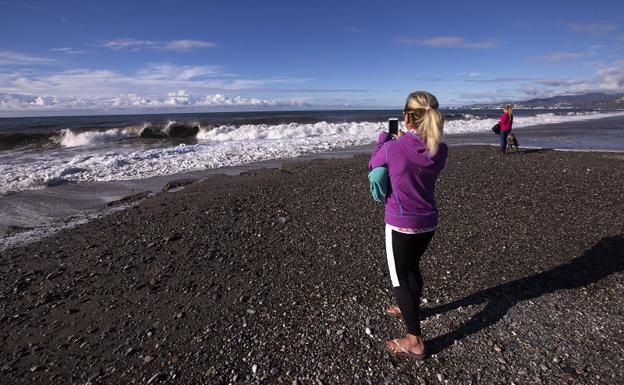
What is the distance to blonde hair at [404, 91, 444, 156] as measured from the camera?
278 centimetres

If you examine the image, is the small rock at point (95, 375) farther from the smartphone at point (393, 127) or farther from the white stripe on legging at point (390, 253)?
the smartphone at point (393, 127)

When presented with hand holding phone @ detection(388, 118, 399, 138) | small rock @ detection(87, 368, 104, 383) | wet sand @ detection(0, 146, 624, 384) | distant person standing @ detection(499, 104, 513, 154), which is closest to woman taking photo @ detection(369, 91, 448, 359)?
hand holding phone @ detection(388, 118, 399, 138)

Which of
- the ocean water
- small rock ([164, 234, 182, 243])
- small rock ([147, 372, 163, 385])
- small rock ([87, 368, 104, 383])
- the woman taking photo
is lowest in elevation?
small rock ([87, 368, 104, 383])

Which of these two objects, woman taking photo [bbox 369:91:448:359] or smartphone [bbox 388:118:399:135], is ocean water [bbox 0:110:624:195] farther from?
woman taking photo [bbox 369:91:448:359]

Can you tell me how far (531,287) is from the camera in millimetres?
4457

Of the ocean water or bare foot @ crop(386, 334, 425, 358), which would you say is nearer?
bare foot @ crop(386, 334, 425, 358)

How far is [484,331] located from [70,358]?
4015 millimetres

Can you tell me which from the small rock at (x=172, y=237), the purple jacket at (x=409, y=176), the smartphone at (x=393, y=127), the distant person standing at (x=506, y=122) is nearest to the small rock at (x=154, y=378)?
the purple jacket at (x=409, y=176)

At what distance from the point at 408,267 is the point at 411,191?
0.71 meters

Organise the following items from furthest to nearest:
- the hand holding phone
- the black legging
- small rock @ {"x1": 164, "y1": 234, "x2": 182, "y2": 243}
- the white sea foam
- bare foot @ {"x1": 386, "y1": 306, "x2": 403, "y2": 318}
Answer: the white sea foam → small rock @ {"x1": 164, "y1": 234, "x2": 182, "y2": 243} → bare foot @ {"x1": 386, "y1": 306, "x2": 403, "y2": 318} → the hand holding phone → the black legging

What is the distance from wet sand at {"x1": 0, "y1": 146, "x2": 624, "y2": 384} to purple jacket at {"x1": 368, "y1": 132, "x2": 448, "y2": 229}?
1323 mm

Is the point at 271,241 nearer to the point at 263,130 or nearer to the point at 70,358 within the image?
the point at 70,358

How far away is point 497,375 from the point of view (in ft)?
10.2

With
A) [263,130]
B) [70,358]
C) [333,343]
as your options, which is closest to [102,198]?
[70,358]
